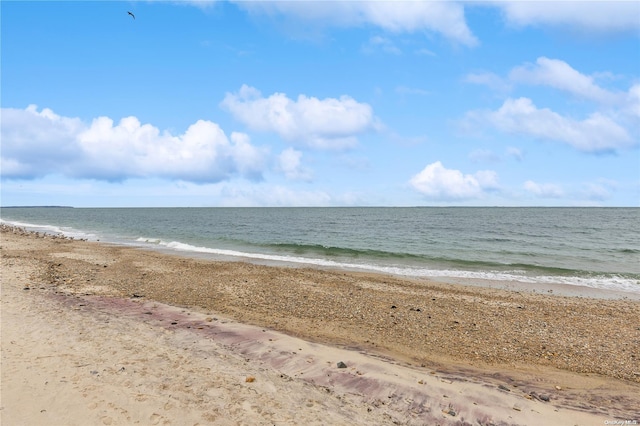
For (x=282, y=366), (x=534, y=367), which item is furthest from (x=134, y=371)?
(x=534, y=367)

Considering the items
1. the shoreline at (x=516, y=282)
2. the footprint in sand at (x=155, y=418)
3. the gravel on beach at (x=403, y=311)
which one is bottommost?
the shoreline at (x=516, y=282)

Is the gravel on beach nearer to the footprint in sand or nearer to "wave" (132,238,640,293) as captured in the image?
"wave" (132,238,640,293)

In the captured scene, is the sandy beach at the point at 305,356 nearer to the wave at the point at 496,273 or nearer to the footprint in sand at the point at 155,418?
the footprint in sand at the point at 155,418

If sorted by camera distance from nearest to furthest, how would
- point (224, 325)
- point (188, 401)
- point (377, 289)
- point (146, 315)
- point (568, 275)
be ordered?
point (188, 401) < point (224, 325) < point (146, 315) < point (377, 289) < point (568, 275)

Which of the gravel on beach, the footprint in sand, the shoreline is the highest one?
the footprint in sand

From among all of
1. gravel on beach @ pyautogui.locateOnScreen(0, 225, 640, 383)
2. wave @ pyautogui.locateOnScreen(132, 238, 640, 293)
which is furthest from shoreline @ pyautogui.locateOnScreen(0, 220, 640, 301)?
gravel on beach @ pyautogui.locateOnScreen(0, 225, 640, 383)

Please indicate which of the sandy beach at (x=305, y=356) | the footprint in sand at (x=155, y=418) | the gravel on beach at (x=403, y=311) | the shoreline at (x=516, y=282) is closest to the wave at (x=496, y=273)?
the shoreline at (x=516, y=282)

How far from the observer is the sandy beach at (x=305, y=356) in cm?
634

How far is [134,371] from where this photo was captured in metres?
7.31

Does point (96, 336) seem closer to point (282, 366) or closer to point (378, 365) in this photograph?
point (282, 366)

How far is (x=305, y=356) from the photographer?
8750 mm

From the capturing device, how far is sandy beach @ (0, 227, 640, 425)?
6.34 meters

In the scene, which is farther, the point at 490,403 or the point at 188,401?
the point at 490,403

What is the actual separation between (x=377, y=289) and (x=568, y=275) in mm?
14601
